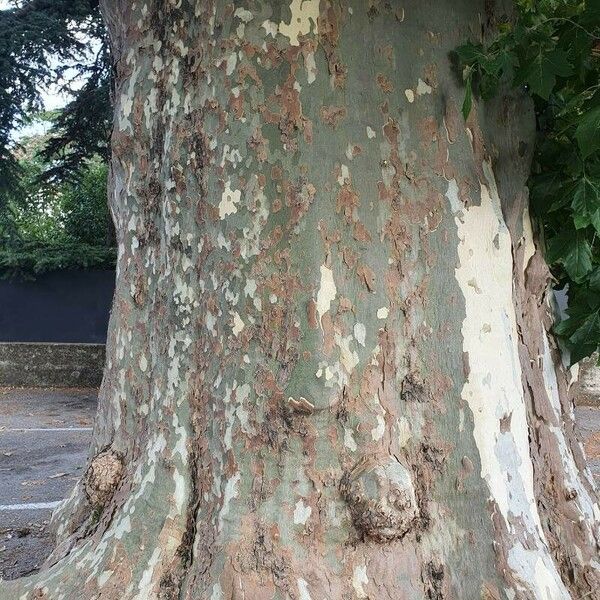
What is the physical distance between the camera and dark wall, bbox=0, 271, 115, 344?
1357cm

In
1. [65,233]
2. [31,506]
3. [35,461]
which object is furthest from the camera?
[65,233]

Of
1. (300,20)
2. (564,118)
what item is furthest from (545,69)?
(300,20)

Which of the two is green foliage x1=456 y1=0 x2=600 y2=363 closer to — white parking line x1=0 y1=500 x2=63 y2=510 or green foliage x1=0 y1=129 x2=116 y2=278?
white parking line x1=0 y1=500 x2=63 y2=510

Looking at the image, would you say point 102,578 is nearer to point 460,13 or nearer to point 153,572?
point 153,572

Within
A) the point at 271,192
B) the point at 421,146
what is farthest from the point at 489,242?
the point at 271,192

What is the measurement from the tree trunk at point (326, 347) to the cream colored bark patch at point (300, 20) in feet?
0.04

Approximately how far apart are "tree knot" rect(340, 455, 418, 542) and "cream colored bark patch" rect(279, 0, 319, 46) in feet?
4.57

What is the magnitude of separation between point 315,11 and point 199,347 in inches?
46.4

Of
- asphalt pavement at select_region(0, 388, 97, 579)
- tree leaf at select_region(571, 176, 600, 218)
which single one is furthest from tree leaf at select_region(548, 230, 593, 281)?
asphalt pavement at select_region(0, 388, 97, 579)

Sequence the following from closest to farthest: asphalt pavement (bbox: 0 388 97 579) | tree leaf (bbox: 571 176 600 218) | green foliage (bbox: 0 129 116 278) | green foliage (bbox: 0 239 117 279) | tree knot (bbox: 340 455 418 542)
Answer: tree knot (bbox: 340 455 418 542), tree leaf (bbox: 571 176 600 218), asphalt pavement (bbox: 0 388 97 579), green foliage (bbox: 0 129 116 278), green foliage (bbox: 0 239 117 279)

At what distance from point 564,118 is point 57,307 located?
1196 cm

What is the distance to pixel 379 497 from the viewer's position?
91.2 inches

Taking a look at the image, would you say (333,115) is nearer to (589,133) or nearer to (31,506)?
(589,133)

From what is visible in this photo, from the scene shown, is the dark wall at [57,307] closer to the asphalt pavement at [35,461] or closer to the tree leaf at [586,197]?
the asphalt pavement at [35,461]
